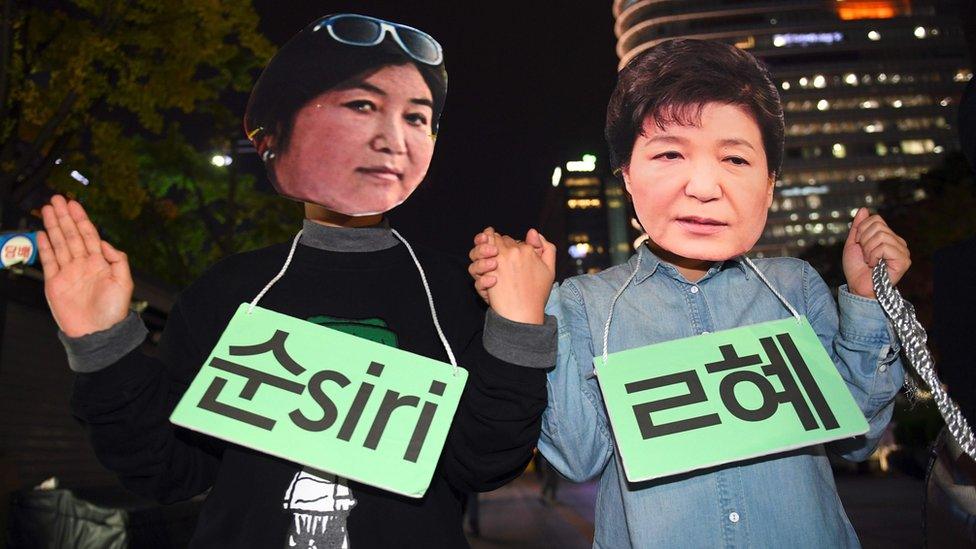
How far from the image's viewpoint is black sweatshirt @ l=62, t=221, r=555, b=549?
64.6 inches


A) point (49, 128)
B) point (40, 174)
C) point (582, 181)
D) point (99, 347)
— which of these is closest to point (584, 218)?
point (582, 181)

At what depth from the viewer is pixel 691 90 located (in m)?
1.96

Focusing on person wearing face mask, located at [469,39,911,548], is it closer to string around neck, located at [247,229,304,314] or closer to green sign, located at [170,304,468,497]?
green sign, located at [170,304,468,497]

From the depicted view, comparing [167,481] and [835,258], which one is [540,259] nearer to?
[167,481]

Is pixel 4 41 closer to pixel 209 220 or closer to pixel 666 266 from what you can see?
pixel 666 266

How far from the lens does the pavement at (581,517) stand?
29.6ft

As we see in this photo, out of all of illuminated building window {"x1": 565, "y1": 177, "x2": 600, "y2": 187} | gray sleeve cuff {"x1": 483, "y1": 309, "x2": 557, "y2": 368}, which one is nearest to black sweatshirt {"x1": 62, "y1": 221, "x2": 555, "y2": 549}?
gray sleeve cuff {"x1": 483, "y1": 309, "x2": 557, "y2": 368}

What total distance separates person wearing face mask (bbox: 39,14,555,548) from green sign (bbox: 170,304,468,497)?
0.12m

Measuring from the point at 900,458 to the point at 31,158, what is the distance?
21.0m

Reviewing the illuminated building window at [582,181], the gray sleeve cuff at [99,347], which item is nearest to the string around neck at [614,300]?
the gray sleeve cuff at [99,347]

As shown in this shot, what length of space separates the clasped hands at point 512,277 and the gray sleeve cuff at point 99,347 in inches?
31.3

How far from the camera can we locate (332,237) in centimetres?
204

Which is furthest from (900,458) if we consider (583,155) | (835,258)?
(583,155)

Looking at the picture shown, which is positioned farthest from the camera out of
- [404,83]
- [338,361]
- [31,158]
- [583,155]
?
[31,158]
